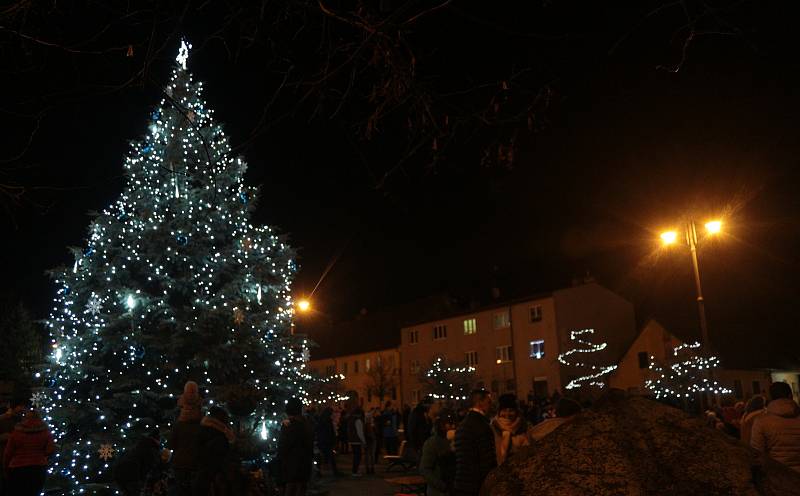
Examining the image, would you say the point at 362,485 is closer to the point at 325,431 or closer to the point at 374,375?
the point at 325,431

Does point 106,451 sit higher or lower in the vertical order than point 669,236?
lower

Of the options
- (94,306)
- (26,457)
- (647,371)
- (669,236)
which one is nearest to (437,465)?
(26,457)

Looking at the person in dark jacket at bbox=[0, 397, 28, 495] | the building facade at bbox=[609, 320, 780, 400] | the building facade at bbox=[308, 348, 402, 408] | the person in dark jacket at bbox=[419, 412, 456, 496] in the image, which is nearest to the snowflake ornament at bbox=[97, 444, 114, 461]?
the person in dark jacket at bbox=[0, 397, 28, 495]

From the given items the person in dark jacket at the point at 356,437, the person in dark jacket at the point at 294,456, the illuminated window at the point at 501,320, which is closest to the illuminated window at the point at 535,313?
the illuminated window at the point at 501,320

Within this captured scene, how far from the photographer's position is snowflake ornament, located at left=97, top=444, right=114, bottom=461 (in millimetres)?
13406

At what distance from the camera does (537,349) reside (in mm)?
48312

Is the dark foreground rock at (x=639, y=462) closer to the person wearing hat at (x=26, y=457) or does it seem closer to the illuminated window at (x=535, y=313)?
the person wearing hat at (x=26, y=457)

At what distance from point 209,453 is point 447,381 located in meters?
41.3

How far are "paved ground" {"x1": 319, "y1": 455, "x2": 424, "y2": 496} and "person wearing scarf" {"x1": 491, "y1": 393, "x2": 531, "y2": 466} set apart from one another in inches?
296

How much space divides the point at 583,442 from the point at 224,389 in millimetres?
12419

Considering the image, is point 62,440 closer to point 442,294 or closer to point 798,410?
point 798,410

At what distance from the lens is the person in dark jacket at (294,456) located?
8672 mm

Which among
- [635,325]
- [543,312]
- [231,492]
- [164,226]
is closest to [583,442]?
[231,492]

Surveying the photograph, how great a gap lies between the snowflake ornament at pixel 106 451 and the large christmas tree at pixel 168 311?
0.15 ft
